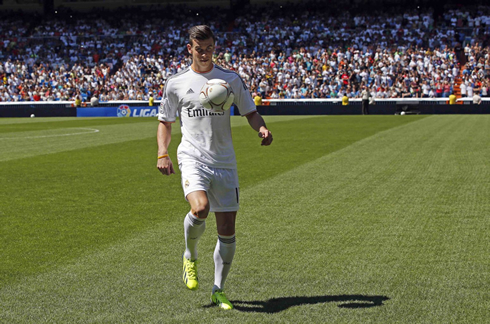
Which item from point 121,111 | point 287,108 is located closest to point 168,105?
point 287,108

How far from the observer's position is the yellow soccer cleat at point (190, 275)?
14.8 feet

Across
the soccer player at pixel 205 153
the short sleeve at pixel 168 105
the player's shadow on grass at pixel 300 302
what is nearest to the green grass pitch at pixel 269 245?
the player's shadow on grass at pixel 300 302

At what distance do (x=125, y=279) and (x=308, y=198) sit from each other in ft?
14.2

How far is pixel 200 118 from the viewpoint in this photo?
448cm

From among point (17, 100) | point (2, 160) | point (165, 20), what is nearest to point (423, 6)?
point (165, 20)

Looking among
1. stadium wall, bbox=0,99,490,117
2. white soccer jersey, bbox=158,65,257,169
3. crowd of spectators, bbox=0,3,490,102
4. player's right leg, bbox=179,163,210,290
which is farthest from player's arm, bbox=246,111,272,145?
crowd of spectators, bbox=0,3,490,102

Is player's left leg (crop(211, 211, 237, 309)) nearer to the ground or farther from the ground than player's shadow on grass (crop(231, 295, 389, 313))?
farther from the ground

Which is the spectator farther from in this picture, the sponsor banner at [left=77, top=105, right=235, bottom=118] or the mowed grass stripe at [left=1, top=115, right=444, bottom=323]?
the mowed grass stripe at [left=1, top=115, right=444, bottom=323]

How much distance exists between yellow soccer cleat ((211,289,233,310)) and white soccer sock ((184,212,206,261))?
0.36 m

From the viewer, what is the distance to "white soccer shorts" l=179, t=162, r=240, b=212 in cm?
443

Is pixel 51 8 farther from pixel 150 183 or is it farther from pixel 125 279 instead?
pixel 125 279

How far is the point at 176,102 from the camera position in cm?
461

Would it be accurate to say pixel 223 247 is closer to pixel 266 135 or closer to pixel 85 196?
pixel 266 135

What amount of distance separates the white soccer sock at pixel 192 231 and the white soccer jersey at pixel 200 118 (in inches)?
16.1
